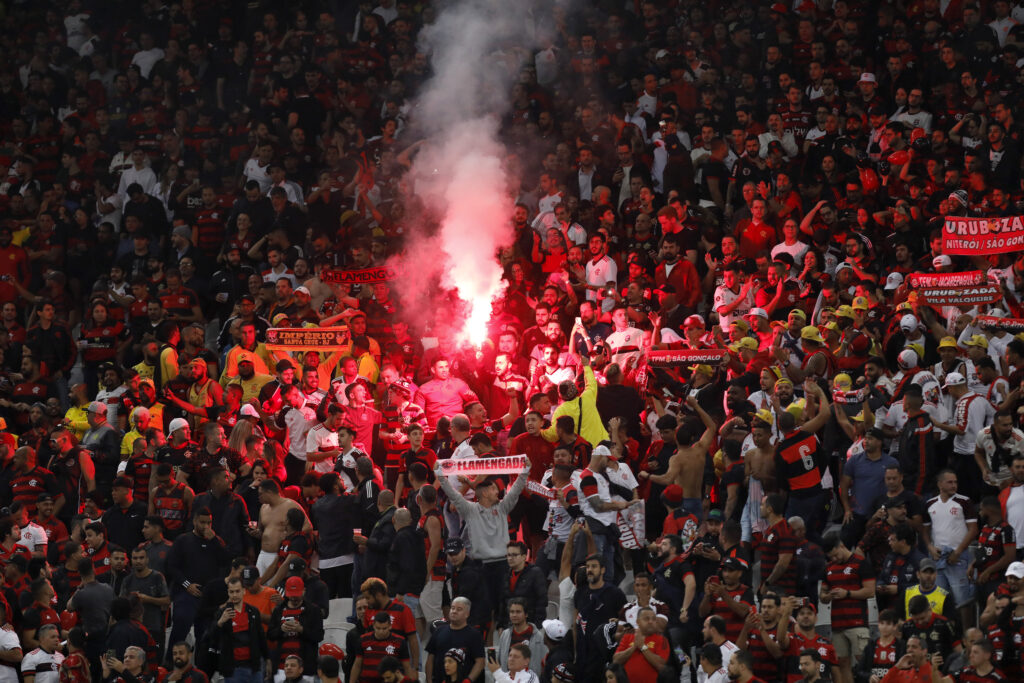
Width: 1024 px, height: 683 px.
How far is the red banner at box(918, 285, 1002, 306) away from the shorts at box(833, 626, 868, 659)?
416 centimetres

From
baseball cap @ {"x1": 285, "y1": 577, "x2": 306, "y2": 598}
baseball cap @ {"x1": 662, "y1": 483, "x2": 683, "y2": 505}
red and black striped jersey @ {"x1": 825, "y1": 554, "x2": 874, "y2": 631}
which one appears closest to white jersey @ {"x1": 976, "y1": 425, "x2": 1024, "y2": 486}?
red and black striped jersey @ {"x1": 825, "y1": 554, "x2": 874, "y2": 631}

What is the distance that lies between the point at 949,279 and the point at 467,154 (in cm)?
696

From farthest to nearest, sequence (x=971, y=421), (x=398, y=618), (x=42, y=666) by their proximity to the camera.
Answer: (x=971, y=421), (x=42, y=666), (x=398, y=618)

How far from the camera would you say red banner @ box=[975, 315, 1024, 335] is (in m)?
16.0

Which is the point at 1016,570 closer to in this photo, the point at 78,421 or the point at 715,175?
the point at 715,175

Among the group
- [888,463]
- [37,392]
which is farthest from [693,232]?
[37,392]

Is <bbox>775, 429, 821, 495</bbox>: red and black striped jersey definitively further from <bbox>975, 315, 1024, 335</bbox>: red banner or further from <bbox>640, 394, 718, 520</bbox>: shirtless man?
<bbox>975, 315, 1024, 335</bbox>: red banner

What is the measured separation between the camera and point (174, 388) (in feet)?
58.6

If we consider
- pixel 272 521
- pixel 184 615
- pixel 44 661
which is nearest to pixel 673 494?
pixel 272 521

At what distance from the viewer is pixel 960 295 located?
1638cm

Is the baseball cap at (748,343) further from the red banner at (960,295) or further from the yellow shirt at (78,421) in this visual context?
the yellow shirt at (78,421)

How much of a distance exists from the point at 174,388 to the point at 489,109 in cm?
638

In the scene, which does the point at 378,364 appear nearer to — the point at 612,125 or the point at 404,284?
the point at 404,284

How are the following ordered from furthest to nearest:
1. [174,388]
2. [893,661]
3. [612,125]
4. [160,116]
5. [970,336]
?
[160,116] < [612,125] < [174,388] < [970,336] < [893,661]
